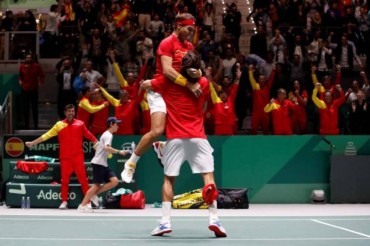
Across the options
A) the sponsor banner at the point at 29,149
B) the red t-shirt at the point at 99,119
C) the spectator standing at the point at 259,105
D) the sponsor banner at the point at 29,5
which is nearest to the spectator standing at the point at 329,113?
the spectator standing at the point at 259,105

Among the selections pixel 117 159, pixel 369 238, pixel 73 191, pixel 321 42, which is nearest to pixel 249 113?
pixel 321 42

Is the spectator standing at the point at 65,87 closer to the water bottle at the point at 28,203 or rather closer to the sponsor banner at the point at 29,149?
the sponsor banner at the point at 29,149

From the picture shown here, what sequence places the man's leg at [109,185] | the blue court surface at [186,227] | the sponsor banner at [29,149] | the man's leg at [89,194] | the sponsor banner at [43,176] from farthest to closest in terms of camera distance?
1. the sponsor banner at [29,149]
2. the sponsor banner at [43,176]
3. the man's leg at [109,185]
4. the man's leg at [89,194]
5. the blue court surface at [186,227]

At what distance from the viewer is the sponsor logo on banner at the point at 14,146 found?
811 inches

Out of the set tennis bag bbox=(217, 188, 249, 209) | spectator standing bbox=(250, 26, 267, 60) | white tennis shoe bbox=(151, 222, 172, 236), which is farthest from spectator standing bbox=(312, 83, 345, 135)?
white tennis shoe bbox=(151, 222, 172, 236)

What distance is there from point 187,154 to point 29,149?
31.0 ft

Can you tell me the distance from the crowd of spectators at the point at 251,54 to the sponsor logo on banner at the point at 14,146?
217 cm

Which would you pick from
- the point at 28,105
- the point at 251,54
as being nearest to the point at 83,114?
the point at 28,105

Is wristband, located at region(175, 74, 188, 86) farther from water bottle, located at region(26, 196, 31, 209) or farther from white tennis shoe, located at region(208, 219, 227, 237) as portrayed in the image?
water bottle, located at region(26, 196, 31, 209)

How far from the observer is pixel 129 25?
2538cm

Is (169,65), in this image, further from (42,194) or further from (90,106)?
(90,106)

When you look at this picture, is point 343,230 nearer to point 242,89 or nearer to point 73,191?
point 73,191

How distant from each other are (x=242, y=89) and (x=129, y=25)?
4.05 m

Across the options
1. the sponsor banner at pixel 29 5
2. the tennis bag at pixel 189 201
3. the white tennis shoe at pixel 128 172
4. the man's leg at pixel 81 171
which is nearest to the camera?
the white tennis shoe at pixel 128 172
